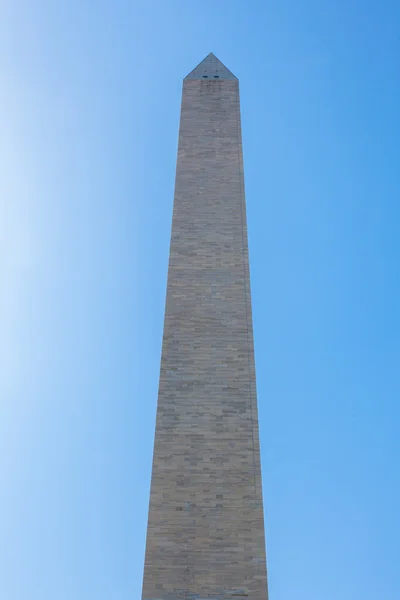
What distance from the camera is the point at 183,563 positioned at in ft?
32.8

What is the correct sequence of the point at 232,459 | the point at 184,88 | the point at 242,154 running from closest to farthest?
1. the point at 232,459
2. the point at 242,154
3. the point at 184,88

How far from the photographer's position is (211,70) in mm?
17547

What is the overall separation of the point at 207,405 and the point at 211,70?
34.0 feet

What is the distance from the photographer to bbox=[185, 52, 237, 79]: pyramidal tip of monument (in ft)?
56.6

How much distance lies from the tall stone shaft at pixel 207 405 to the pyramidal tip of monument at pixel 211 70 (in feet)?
8.12

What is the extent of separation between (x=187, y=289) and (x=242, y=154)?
14.2 ft

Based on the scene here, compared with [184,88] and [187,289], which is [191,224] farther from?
[184,88]

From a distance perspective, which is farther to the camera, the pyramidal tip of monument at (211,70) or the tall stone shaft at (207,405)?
the pyramidal tip of monument at (211,70)

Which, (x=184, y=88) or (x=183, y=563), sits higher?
(x=184, y=88)

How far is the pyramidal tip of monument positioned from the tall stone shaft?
2476 mm

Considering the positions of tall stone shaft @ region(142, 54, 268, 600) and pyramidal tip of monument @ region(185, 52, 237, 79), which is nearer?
tall stone shaft @ region(142, 54, 268, 600)

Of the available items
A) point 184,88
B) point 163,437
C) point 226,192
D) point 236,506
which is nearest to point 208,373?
point 163,437

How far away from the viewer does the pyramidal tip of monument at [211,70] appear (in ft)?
56.6

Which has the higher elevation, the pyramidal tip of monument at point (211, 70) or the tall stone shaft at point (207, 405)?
the pyramidal tip of monument at point (211, 70)
